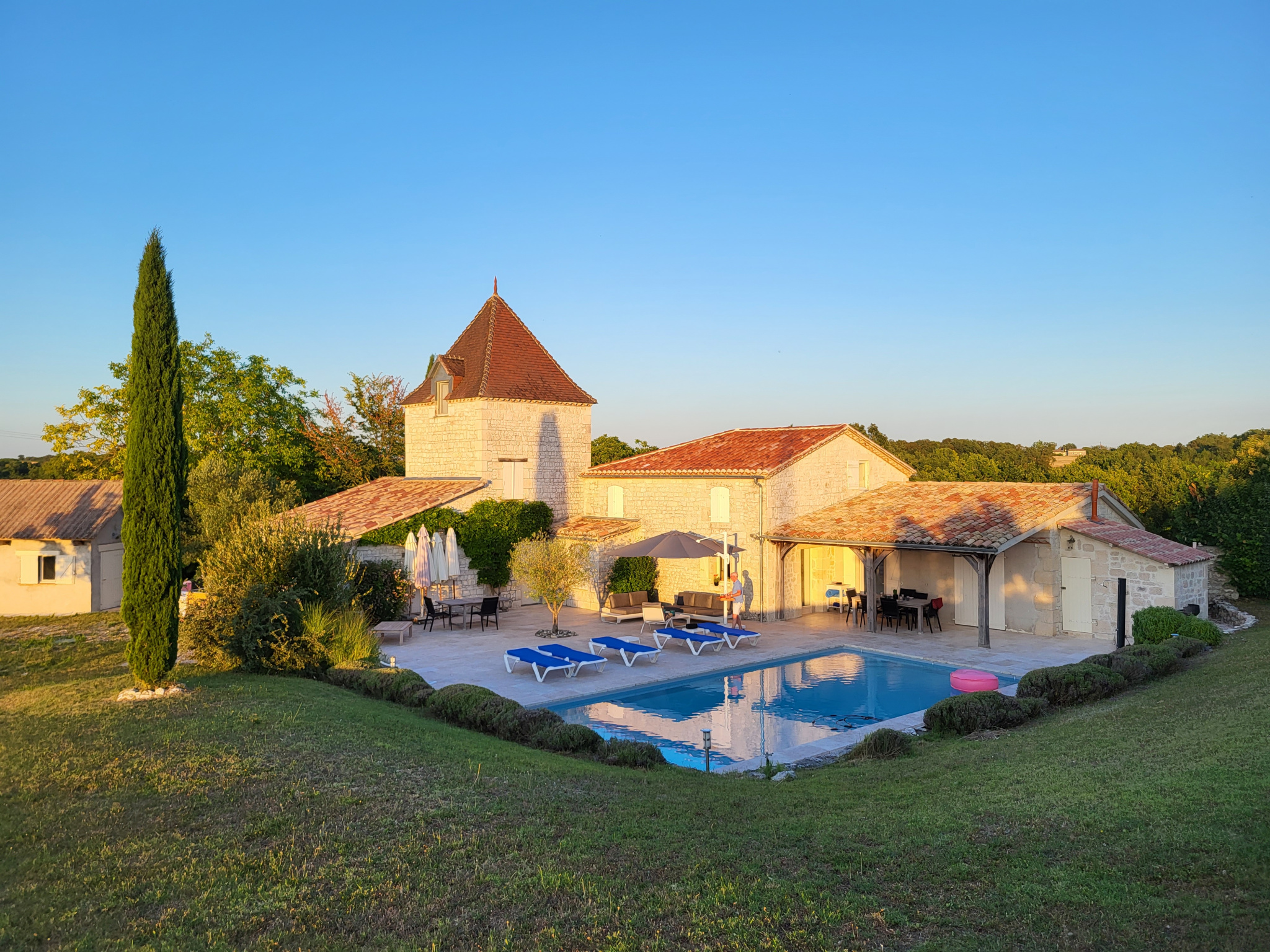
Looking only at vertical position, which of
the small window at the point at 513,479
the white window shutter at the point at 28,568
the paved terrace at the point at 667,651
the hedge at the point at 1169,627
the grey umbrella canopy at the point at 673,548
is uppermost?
the small window at the point at 513,479

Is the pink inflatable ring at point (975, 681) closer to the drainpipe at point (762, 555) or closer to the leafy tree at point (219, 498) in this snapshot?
the drainpipe at point (762, 555)

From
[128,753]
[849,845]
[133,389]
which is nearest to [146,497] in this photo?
[133,389]

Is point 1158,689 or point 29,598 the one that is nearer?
point 1158,689

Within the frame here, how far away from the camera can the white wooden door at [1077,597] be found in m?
17.7

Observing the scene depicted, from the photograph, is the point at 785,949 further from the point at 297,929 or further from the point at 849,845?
the point at 297,929

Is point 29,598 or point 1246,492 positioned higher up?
point 1246,492

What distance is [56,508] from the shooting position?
2484cm

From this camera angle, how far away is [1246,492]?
2338 centimetres

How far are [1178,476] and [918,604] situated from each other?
23668 mm

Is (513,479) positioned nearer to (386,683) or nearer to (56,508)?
(386,683)

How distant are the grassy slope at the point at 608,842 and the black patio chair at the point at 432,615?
35.2 feet

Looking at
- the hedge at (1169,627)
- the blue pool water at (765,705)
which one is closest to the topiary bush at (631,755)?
the blue pool water at (765,705)

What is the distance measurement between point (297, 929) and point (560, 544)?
14.9 m

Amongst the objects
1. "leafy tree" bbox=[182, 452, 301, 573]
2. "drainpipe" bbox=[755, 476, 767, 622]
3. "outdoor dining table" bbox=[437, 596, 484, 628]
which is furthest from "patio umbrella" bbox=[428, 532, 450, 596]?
"drainpipe" bbox=[755, 476, 767, 622]
